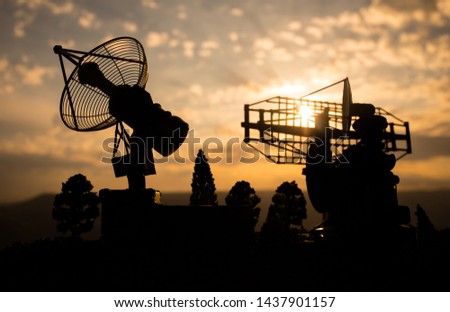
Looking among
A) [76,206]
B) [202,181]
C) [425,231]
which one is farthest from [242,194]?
[425,231]

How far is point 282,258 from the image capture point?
27.7 ft

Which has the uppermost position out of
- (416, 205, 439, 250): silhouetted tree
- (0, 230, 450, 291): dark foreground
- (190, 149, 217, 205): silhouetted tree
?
(190, 149, 217, 205): silhouetted tree

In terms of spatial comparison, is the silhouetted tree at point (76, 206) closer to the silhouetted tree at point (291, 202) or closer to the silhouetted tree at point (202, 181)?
the silhouetted tree at point (202, 181)

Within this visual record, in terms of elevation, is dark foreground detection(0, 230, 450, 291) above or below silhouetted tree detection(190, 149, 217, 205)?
below

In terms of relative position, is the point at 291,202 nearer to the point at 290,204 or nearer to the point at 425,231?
the point at 290,204

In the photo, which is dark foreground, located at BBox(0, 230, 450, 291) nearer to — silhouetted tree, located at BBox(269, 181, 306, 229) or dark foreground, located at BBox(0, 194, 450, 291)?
dark foreground, located at BBox(0, 194, 450, 291)

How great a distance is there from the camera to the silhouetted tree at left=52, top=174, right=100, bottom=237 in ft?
119

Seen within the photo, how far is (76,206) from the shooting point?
36.7 m

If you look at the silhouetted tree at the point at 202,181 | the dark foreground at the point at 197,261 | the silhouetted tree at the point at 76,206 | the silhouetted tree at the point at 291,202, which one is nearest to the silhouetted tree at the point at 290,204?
the silhouetted tree at the point at 291,202

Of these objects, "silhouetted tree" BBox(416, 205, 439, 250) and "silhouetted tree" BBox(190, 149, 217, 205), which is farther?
"silhouetted tree" BBox(190, 149, 217, 205)

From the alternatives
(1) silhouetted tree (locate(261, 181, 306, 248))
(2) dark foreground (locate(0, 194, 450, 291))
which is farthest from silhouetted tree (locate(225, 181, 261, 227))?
(2) dark foreground (locate(0, 194, 450, 291))

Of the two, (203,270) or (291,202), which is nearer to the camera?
(203,270)

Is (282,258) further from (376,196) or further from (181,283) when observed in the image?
(376,196)
